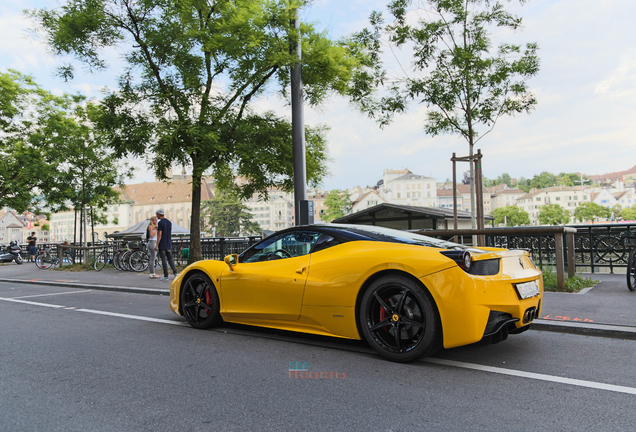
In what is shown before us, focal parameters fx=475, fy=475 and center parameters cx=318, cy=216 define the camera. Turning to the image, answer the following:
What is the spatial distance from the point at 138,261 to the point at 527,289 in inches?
553

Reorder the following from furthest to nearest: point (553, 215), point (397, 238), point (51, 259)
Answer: point (553, 215) < point (51, 259) < point (397, 238)

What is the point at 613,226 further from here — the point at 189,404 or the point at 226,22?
the point at 189,404

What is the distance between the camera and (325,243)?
14.9ft

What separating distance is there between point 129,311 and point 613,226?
37.9ft

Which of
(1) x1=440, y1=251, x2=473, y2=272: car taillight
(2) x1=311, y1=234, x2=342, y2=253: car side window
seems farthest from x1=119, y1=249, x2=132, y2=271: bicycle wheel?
(1) x1=440, y1=251, x2=473, y2=272: car taillight

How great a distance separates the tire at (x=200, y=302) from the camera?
17.7 ft

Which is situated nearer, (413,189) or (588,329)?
(588,329)

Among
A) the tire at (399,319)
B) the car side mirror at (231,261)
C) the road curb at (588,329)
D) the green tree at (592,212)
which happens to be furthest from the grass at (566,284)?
the green tree at (592,212)

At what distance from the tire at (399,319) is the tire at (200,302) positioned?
6.70 ft

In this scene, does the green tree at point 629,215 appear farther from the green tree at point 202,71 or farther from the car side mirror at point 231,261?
the car side mirror at point 231,261

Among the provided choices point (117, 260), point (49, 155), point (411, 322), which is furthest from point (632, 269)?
point (49, 155)

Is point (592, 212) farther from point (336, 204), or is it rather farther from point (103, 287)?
point (103, 287)

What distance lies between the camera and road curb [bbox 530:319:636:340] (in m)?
4.75

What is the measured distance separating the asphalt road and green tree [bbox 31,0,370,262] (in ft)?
28.3
